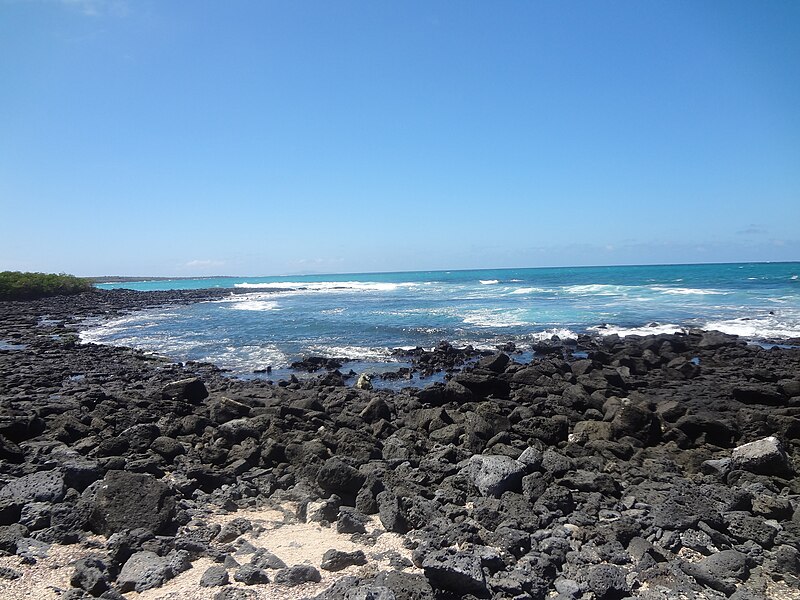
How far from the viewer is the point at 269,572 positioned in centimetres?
480

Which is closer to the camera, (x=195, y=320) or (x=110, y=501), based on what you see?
(x=110, y=501)

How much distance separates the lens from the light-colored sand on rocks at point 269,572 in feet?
14.7

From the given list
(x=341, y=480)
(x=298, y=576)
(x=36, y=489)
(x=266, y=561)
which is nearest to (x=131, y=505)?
(x=36, y=489)

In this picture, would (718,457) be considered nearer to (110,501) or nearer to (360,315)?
(110,501)

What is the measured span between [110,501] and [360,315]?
28.3 m

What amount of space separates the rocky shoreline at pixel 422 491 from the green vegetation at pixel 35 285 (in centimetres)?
4501

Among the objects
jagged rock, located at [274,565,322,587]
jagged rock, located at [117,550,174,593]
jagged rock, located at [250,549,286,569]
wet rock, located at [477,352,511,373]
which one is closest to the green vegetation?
wet rock, located at [477,352,511,373]

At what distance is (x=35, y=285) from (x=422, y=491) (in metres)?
57.3

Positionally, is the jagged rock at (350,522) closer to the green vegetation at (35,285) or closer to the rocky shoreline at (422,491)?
the rocky shoreline at (422,491)

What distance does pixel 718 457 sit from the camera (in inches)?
311

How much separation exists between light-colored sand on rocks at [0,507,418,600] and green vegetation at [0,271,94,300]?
54474 mm

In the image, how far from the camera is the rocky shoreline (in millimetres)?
4672

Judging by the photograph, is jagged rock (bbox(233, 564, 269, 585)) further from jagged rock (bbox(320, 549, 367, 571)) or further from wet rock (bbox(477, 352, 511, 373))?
wet rock (bbox(477, 352, 511, 373))

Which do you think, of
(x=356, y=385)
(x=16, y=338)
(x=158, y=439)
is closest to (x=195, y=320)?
(x=16, y=338)
